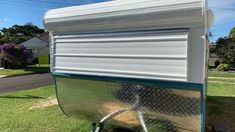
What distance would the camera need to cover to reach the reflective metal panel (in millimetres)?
3098

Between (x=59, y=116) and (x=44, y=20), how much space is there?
9.33 ft

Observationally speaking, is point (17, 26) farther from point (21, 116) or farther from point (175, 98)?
point (175, 98)

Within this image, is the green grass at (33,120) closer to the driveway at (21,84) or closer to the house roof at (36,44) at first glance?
the driveway at (21,84)

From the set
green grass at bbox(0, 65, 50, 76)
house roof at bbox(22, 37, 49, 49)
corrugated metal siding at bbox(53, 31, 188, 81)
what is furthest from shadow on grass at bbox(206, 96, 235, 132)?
house roof at bbox(22, 37, 49, 49)

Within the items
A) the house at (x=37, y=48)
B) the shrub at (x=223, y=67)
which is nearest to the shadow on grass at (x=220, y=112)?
the shrub at (x=223, y=67)

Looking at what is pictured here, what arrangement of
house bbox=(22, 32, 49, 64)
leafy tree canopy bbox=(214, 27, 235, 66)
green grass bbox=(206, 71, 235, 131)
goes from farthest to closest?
house bbox=(22, 32, 49, 64) < leafy tree canopy bbox=(214, 27, 235, 66) < green grass bbox=(206, 71, 235, 131)

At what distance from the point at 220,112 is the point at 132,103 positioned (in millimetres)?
3659

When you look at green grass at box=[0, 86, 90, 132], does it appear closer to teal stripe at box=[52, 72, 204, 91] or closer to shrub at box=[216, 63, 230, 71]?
teal stripe at box=[52, 72, 204, 91]

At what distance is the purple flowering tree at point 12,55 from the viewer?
74.3 ft

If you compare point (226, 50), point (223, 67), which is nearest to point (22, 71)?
point (223, 67)

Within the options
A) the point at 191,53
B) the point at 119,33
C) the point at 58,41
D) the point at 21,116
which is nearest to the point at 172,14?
the point at 191,53

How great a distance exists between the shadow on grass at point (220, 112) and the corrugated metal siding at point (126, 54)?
2.56 metres

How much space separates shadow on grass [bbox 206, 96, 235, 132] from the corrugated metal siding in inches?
101

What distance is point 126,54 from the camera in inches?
125
